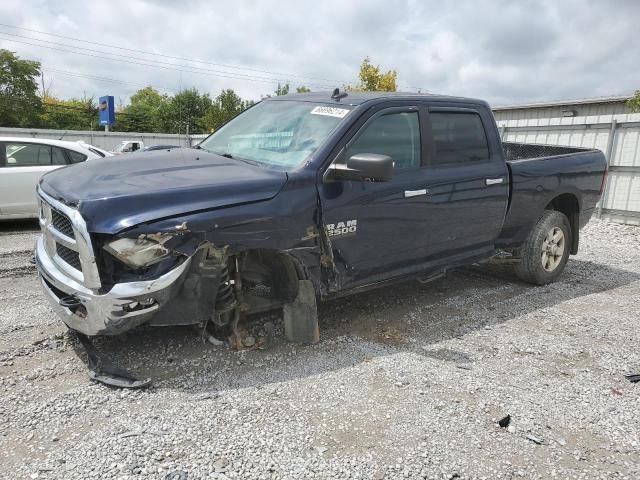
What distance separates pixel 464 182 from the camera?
15.4 ft

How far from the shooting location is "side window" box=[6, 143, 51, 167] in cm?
831

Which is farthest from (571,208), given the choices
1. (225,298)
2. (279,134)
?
(225,298)

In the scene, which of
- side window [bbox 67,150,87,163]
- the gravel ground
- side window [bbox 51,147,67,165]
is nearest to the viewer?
the gravel ground

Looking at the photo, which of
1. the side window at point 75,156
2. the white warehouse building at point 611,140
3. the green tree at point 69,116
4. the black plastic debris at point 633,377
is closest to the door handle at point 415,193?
the black plastic debris at point 633,377

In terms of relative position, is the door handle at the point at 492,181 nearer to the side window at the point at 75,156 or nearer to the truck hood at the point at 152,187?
the truck hood at the point at 152,187

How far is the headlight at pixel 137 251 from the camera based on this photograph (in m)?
3.00

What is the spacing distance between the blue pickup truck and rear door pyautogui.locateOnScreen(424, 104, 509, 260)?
0.05ft

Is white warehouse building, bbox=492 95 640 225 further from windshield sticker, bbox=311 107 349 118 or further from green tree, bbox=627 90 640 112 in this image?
green tree, bbox=627 90 640 112

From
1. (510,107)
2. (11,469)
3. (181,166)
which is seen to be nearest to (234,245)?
(181,166)

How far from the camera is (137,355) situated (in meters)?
3.68

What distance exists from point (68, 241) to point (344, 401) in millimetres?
1969

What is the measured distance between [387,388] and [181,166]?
2.09 meters

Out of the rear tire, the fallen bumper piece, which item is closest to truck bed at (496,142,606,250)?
the rear tire

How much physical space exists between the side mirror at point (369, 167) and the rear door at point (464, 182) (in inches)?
34.8
